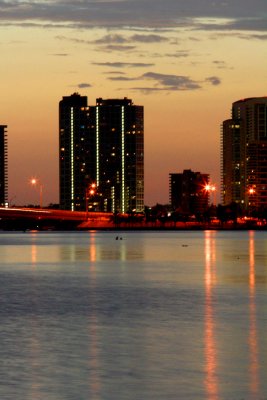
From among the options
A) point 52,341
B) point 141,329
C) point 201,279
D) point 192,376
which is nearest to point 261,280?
point 201,279

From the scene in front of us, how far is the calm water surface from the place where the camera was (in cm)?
2653

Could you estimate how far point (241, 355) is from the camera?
31.6 m

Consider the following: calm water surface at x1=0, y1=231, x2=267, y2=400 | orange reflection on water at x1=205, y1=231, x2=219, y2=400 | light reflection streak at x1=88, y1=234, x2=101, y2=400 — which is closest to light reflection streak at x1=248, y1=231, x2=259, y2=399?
calm water surface at x1=0, y1=231, x2=267, y2=400

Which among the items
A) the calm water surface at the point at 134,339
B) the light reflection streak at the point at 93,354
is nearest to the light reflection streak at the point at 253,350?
the calm water surface at the point at 134,339

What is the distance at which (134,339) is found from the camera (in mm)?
36094

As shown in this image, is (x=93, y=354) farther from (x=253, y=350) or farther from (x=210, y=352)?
(x=253, y=350)

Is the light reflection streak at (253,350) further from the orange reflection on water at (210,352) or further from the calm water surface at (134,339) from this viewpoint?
the orange reflection on water at (210,352)

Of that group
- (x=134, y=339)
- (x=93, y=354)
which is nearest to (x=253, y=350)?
(x=93, y=354)

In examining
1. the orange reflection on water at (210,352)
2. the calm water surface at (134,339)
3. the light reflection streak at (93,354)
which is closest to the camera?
the orange reflection on water at (210,352)

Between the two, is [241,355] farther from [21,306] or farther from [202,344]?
[21,306]

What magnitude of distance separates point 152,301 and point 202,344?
18.9 m

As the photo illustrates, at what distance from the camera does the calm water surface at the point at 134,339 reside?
2653cm

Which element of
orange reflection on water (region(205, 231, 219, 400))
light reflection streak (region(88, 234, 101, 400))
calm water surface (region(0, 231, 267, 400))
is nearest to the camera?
orange reflection on water (region(205, 231, 219, 400))

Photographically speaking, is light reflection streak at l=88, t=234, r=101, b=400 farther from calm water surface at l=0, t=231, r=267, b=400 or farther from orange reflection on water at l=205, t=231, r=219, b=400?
orange reflection on water at l=205, t=231, r=219, b=400
